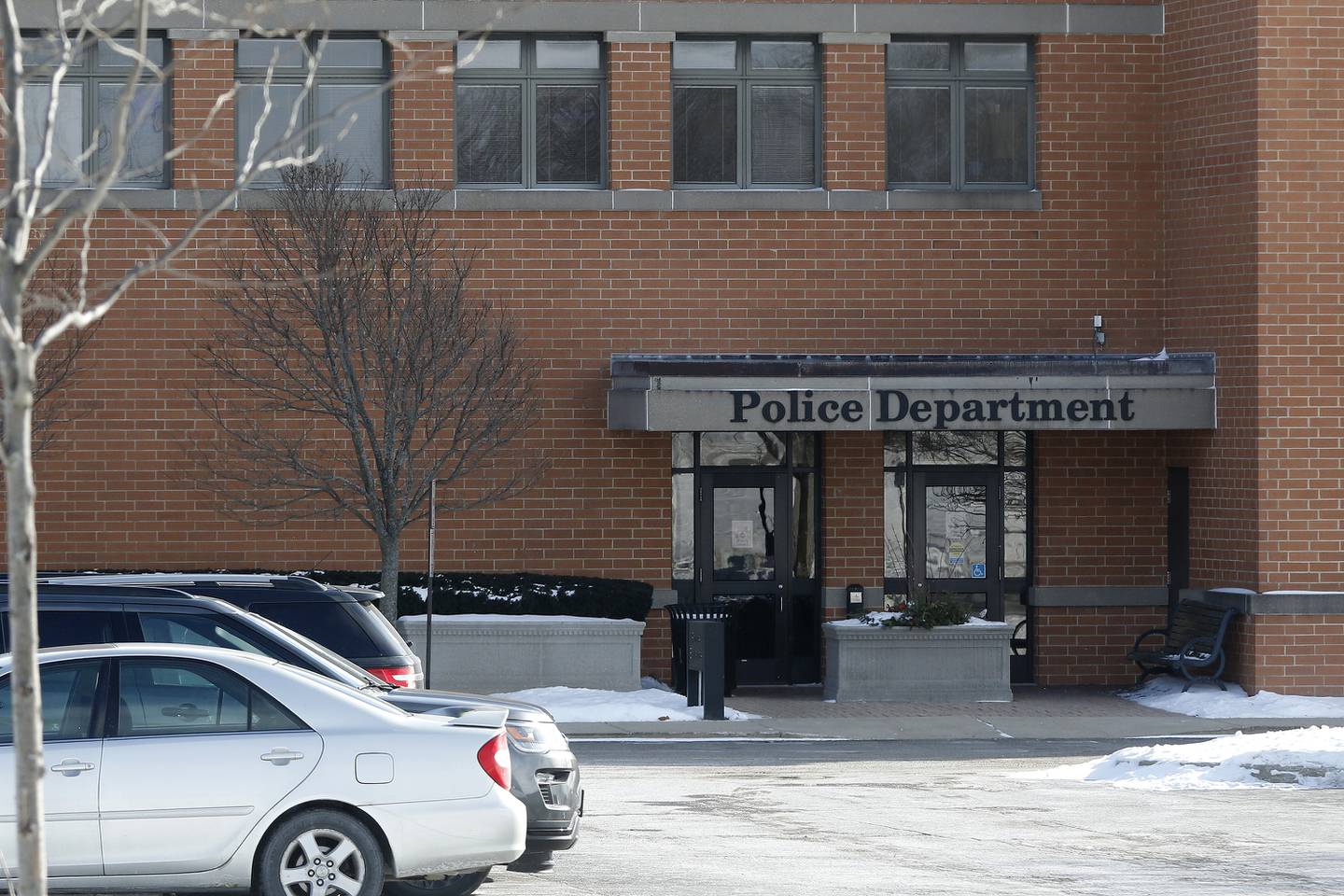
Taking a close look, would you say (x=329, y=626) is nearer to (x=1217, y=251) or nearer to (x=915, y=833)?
(x=915, y=833)

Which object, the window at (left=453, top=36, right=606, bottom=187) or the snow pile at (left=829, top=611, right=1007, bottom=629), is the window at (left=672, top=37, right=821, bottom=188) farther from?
the snow pile at (left=829, top=611, right=1007, bottom=629)

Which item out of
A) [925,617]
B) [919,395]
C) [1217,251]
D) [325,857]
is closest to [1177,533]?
[1217,251]

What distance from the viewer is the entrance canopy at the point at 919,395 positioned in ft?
72.3

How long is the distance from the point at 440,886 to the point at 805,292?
14541 millimetres

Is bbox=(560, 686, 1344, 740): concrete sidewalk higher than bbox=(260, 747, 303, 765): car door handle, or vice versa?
bbox=(260, 747, 303, 765): car door handle

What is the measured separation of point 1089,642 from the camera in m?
24.3

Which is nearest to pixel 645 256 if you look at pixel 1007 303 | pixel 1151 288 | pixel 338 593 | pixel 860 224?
pixel 860 224

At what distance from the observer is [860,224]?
2397 cm

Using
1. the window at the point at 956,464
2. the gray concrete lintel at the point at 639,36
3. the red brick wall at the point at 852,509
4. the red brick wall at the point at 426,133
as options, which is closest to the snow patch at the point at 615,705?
the red brick wall at the point at 852,509

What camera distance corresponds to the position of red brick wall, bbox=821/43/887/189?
2389 cm

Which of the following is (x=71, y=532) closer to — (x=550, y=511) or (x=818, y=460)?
(x=550, y=511)

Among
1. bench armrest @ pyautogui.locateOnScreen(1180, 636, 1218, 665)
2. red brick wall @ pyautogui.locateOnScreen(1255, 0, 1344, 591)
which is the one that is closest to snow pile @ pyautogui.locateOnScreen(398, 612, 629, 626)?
bench armrest @ pyautogui.locateOnScreen(1180, 636, 1218, 665)

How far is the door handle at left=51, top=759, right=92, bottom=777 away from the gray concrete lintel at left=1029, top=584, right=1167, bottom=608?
662 inches

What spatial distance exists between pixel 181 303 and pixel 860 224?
8616 millimetres
